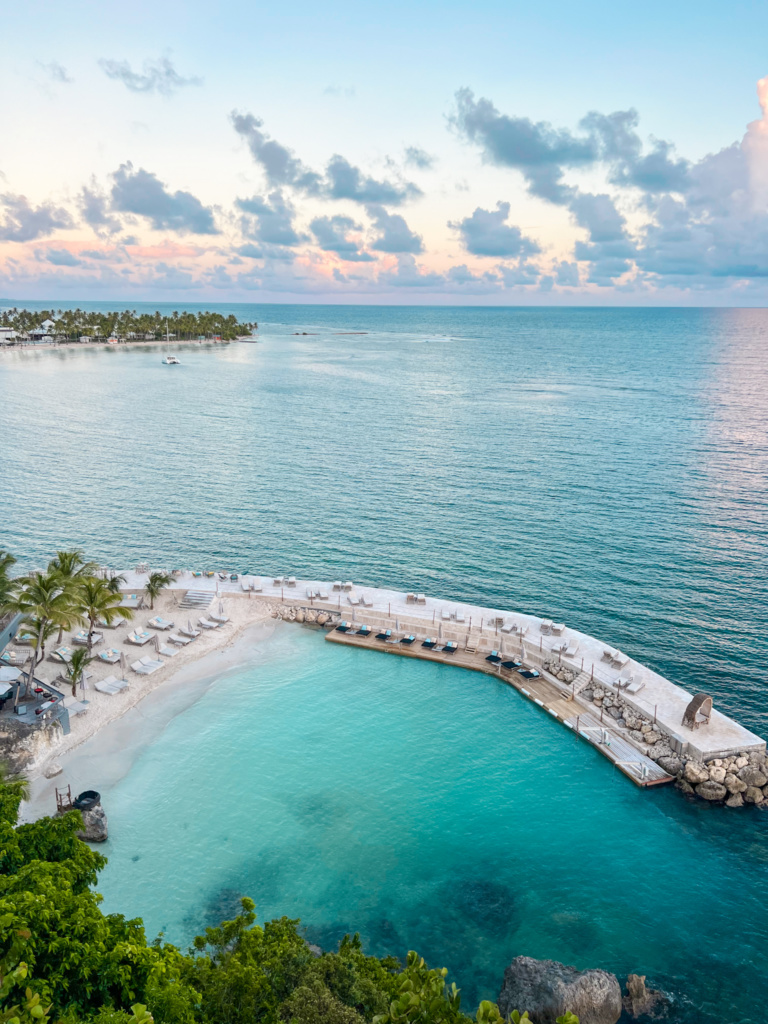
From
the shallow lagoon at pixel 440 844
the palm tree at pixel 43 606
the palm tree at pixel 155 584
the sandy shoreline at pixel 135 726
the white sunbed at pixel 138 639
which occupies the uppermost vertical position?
the palm tree at pixel 43 606

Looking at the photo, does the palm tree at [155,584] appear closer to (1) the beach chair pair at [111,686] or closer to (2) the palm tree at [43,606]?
(1) the beach chair pair at [111,686]

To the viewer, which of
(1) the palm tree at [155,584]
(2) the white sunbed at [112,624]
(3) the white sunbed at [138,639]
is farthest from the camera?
(1) the palm tree at [155,584]

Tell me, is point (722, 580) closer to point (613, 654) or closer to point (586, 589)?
point (586, 589)

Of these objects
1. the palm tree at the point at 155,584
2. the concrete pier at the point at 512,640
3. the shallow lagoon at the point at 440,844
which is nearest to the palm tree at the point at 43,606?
the shallow lagoon at the point at 440,844

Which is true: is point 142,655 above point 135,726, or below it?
above

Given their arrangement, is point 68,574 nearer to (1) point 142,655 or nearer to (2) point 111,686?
(1) point 142,655

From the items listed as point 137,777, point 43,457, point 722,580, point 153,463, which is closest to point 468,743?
point 137,777

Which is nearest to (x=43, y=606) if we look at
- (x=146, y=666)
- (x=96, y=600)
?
(x=96, y=600)
